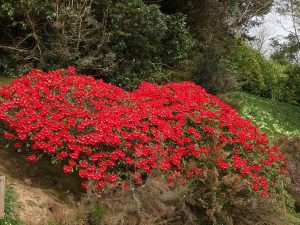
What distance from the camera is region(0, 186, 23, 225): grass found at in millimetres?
4758

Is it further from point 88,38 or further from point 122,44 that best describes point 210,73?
point 88,38

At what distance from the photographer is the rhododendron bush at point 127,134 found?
18.3 feet

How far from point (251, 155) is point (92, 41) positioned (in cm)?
536

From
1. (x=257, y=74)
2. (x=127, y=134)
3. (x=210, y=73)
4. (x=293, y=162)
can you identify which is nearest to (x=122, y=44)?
(x=210, y=73)

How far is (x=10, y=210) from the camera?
4.91m

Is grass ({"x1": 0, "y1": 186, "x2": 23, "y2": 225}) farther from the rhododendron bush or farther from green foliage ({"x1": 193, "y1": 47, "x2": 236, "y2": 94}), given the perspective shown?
green foliage ({"x1": 193, "y1": 47, "x2": 236, "y2": 94})

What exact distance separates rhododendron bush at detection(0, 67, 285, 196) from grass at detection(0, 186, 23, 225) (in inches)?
22.3

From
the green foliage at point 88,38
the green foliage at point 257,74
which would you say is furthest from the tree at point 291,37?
the green foliage at point 88,38

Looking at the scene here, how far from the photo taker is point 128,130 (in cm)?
607

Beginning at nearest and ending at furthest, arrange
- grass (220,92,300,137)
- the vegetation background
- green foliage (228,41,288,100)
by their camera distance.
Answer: the vegetation background
grass (220,92,300,137)
green foliage (228,41,288,100)

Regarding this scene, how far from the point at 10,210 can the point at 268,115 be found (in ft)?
41.2

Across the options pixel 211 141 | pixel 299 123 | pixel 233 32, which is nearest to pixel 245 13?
pixel 233 32

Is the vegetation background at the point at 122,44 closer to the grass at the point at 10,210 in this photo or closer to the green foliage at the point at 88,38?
the green foliage at the point at 88,38

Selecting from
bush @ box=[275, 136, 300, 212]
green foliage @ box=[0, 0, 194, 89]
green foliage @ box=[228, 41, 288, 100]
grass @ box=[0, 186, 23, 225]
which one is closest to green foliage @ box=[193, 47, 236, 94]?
green foliage @ box=[0, 0, 194, 89]
